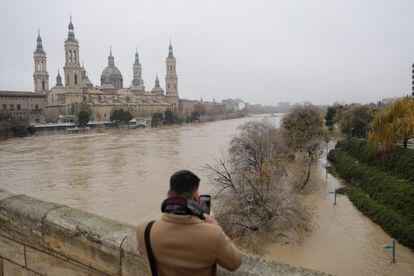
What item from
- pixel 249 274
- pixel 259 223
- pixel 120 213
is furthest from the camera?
pixel 120 213

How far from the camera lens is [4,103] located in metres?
77.4

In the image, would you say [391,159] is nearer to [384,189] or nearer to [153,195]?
[384,189]

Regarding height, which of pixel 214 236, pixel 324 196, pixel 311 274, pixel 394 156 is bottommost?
pixel 324 196

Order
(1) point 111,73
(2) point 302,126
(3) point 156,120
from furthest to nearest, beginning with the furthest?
1. (1) point 111,73
2. (3) point 156,120
3. (2) point 302,126

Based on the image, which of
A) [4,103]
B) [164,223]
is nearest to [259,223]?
[164,223]

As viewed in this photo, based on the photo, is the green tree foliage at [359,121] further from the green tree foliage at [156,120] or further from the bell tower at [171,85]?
the bell tower at [171,85]

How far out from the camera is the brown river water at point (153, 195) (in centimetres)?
1058

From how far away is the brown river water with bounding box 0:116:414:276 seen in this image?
34.7ft

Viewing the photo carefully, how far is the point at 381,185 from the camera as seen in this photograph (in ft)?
53.7

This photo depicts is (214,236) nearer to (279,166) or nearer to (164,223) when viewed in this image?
(164,223)

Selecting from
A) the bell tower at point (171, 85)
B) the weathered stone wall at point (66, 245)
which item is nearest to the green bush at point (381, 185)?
the weathered stone wall at point (66, 245)

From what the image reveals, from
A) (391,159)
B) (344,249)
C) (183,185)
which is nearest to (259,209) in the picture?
(344,249)

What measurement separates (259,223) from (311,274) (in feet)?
32.5

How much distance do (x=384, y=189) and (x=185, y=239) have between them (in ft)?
54.4
